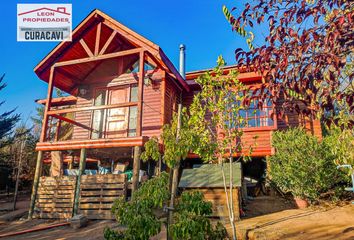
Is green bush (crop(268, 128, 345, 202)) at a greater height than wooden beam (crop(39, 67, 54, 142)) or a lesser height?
lesser

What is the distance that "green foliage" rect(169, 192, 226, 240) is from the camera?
347 centimetres

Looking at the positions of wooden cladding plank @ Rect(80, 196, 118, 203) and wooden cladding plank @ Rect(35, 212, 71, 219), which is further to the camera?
wooden cladding plank @ Rect(35, 212, 71, 219)

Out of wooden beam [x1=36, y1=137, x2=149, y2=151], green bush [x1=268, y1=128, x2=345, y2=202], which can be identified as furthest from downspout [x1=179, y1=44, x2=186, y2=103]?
green bush [x1=268, y1=128, x2=345, y2=202]

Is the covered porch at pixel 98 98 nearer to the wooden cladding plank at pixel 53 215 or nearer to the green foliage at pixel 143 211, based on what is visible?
the wooden cladding plank at pixel 53 215

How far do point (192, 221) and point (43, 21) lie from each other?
43.3 feet

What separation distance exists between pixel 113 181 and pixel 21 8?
10168mm

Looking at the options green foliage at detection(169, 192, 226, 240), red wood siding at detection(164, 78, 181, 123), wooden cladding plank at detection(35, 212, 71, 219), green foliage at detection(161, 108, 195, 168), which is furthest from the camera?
red wood siding at detection(164, 78, 181, 123)

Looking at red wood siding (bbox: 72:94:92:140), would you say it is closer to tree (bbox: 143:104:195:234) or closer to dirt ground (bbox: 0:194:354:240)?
dirt ground (bbox: 0:194:354:240)

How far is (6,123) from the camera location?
2162 cm

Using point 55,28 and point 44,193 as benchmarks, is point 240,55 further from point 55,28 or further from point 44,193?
point 55,28

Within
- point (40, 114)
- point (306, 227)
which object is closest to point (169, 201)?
point (306, 227)

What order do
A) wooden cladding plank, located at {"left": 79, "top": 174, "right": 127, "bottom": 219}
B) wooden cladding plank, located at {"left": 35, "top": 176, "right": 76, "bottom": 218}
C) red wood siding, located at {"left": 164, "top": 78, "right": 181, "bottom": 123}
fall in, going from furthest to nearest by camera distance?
red wood siding, located at {"left": 164, "top": 78, "right": 181, "bottom": 123} → wooden cladding plank, located at {"left": 35, "top": 176, "right": 76, "bottom": 218} → wooden cladding plank, located at {"left": 79, "top": 174, "right": 127, "bottom": 219}

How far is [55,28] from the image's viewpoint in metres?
12.4

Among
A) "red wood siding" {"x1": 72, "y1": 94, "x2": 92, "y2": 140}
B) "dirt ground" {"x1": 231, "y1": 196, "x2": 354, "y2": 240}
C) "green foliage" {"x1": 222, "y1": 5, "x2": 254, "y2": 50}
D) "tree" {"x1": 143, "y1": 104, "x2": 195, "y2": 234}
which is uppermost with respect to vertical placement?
"red wood siding" {"x1": 72, "y1": 94, "x2": 92, "y2": 140}
